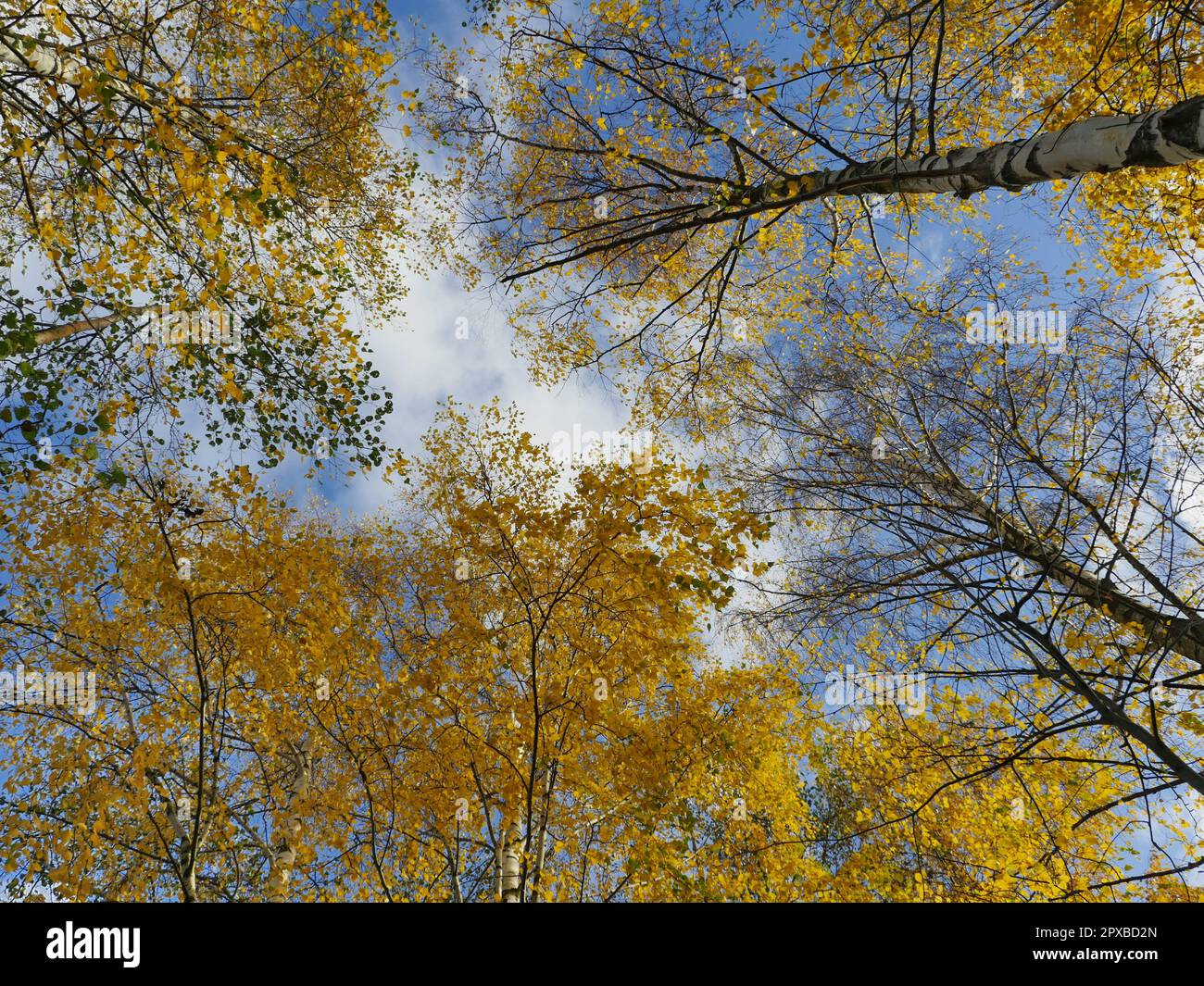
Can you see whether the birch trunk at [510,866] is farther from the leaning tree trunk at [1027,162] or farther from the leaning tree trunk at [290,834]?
the leaning tree trunk at [1027,162]

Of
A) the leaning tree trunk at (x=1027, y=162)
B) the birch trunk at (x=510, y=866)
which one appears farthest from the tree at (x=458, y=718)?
the leaning tree trunk at (x=1027, y=162)

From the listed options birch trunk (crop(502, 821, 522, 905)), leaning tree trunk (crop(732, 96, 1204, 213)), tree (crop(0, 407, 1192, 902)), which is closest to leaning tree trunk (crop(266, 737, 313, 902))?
tree (crop(0, 407, 1192, 902))

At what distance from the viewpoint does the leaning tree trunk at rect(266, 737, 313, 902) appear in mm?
4930

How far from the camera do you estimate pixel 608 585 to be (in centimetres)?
458

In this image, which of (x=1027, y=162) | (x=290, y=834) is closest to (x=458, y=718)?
(x=290, y=834)

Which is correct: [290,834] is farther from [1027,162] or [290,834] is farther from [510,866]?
[1027,162]

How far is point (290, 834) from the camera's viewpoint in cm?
488

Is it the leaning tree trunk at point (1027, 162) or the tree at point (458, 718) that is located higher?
the leaning tree trunk at point (1027, 162)

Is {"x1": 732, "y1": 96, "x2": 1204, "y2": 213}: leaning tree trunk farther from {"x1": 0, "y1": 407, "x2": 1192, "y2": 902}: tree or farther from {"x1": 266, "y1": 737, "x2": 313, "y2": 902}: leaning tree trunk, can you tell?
{"x1": 266, "y1": 737, "x2": 313, "y2": 902}: leaning tree trunk

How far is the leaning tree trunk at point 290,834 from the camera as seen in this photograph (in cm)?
493

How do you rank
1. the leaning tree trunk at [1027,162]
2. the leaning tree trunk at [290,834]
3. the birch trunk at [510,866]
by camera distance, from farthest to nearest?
the birch trunk at [510,866]
the leaning tree trunk at [290,834]
the leaning tree trunk at [1027,162]
